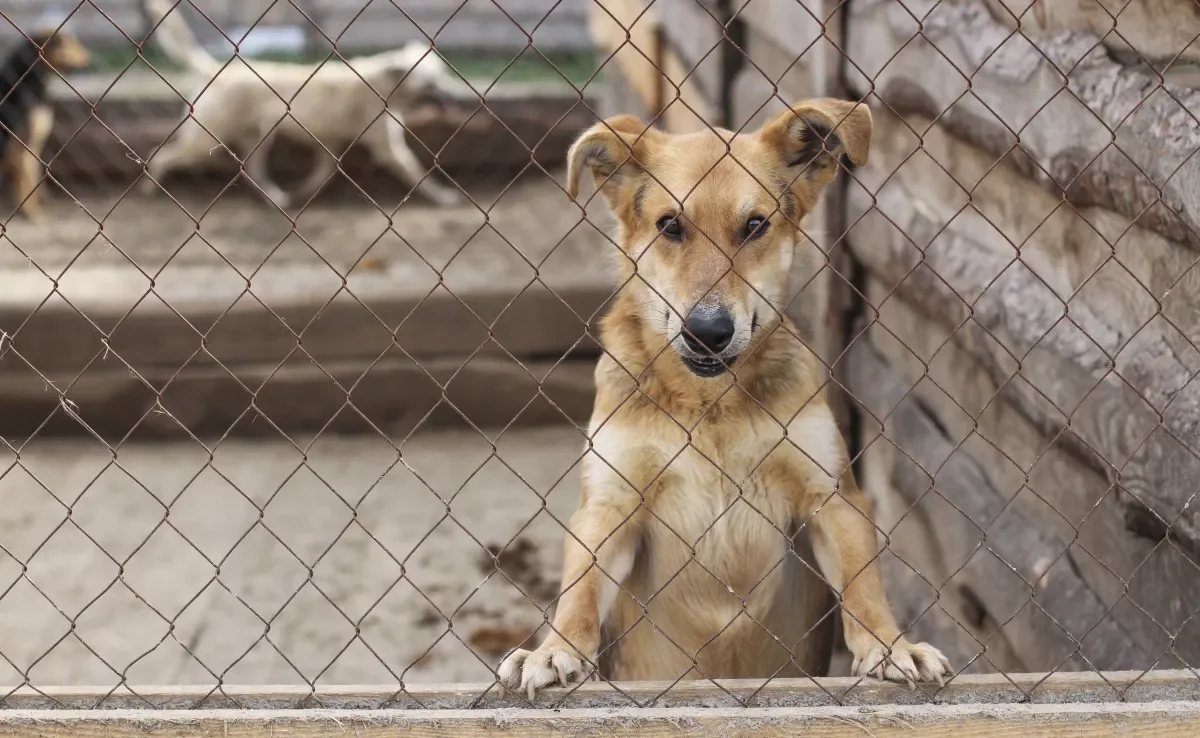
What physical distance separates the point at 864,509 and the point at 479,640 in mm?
2169

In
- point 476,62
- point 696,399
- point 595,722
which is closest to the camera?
point 595,722

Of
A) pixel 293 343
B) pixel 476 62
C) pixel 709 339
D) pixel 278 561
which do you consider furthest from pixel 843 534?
pixel 476 62

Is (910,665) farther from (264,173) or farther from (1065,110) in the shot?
(264,173)

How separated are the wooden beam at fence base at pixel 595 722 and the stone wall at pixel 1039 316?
0.26m

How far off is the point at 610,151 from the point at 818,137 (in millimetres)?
572

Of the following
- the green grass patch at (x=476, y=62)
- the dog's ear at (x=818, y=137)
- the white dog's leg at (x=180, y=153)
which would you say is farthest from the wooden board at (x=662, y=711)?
the green grass patch at (x=476, y=62)

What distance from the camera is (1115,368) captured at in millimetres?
2922

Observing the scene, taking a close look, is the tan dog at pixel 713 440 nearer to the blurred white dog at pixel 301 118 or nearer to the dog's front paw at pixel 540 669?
the dog's front paw at pixel 540 669

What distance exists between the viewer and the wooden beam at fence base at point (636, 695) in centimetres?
268

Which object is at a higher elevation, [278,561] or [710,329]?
[710,329]

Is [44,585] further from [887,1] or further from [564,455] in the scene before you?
[887,1]

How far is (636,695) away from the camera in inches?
107

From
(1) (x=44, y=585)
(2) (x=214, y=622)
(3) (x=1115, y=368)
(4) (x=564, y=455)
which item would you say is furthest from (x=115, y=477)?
(3) (x=1115, y=368)

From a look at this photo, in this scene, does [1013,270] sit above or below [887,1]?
below
